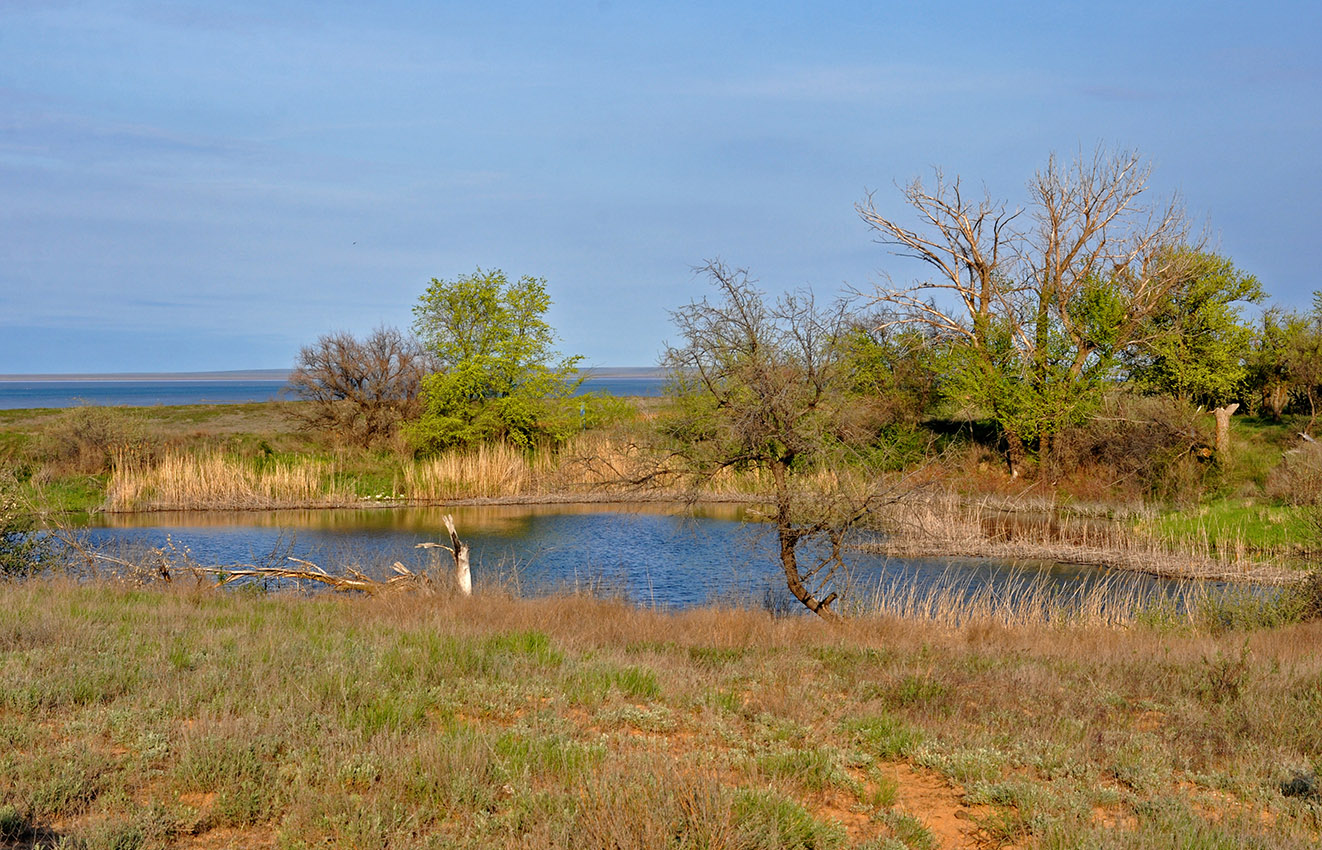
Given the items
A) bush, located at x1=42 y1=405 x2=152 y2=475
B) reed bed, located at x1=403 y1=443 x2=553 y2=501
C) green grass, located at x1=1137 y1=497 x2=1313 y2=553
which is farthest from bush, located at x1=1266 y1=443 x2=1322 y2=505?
bush, located at x1=42 y1=405 x2=152 y2=475

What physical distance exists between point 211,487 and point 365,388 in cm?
936

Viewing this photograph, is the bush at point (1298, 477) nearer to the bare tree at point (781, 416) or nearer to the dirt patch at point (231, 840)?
the bare tree at point (781, 416)

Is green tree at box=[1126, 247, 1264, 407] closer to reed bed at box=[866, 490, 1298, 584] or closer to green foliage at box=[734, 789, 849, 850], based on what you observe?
reed bed at box=[866, 490, 1298, 584]

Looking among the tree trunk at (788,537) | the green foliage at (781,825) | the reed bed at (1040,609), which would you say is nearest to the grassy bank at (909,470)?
the reed bed at (1040,609)

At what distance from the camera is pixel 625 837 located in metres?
4.47

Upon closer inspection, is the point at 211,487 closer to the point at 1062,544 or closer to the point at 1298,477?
the point at 1062,544

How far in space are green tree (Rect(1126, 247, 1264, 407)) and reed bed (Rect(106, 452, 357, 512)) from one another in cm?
2810

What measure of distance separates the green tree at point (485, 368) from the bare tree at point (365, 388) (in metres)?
3.02

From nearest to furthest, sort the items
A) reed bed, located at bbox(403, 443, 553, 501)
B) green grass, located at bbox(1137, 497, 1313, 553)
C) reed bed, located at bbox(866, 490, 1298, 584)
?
1. reed bed, located at bbox(866, 490, 1298, 584)
2. green grass, located at bbox(1137, 497, 1313, 553)
3. reed bed, located at bbox(403, 443, 553, 501)

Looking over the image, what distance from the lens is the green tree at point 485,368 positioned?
3375cm

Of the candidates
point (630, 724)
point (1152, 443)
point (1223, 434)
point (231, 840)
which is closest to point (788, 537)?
point (630, 724)

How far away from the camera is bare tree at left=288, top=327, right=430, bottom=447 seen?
36906mm

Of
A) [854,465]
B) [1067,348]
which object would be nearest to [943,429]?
[1067,348]

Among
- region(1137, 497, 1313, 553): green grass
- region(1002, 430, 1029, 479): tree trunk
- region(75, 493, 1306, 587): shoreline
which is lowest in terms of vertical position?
region(75, 493, 1306, 587): shoreline
